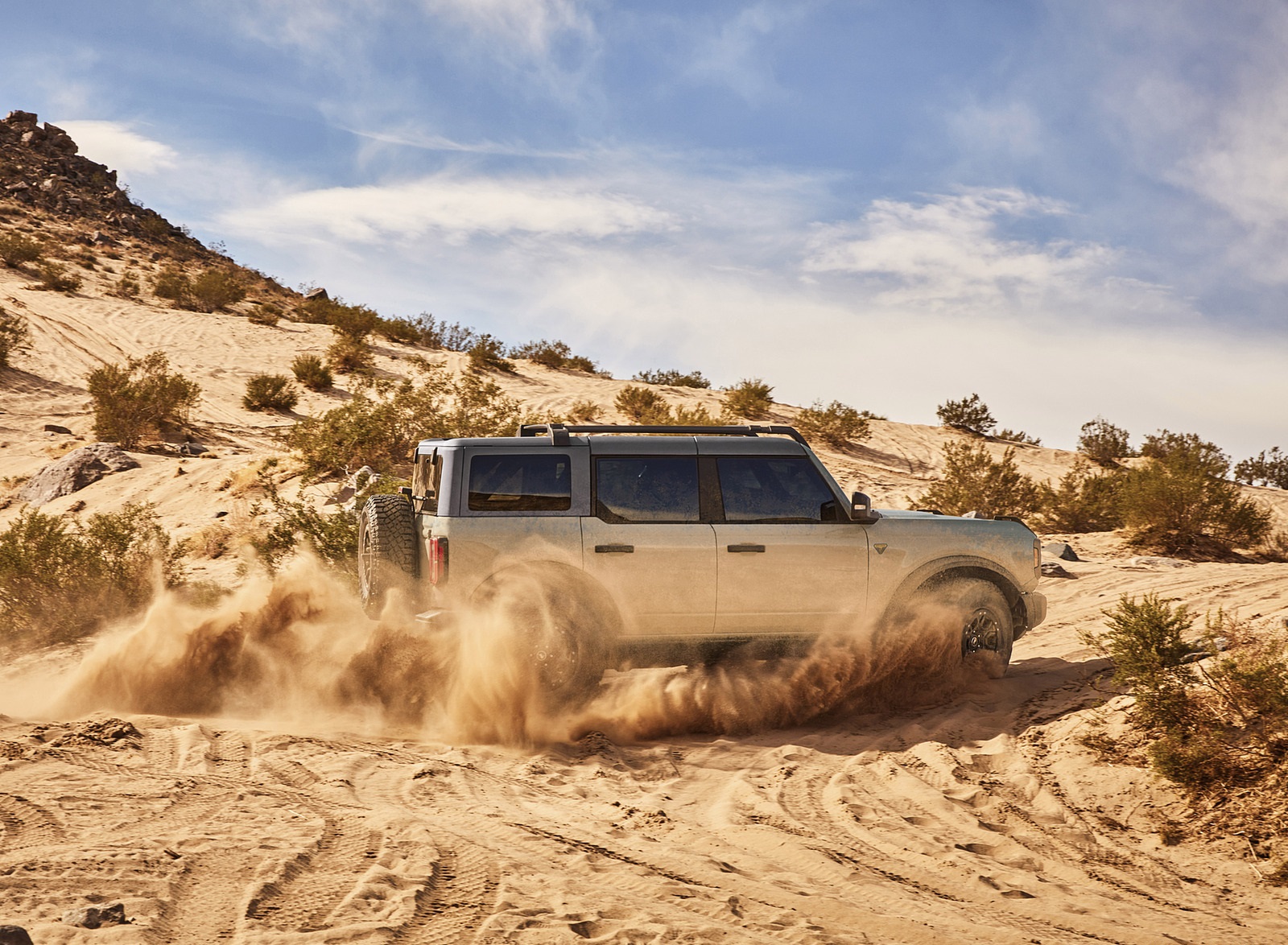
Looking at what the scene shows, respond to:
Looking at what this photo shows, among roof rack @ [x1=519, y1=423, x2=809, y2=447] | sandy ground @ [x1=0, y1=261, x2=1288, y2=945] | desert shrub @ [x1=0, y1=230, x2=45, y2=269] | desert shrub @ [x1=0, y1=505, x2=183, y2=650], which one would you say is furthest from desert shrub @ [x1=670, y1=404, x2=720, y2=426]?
desert shrub @ [x1=0, y1=230, x2=45, y2=269]

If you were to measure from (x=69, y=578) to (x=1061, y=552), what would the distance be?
38.5 ft

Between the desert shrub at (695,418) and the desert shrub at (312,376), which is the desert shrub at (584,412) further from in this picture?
the desert shrub at (312,376)

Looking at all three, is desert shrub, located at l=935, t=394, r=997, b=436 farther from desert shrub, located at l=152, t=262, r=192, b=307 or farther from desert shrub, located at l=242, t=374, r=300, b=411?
desert shrub, located at l=152, t=262, r=192, b=307

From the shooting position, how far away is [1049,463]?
888 inches

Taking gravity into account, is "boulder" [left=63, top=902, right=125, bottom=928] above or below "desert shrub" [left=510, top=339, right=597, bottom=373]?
below

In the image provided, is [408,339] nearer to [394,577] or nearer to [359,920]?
[394,577]

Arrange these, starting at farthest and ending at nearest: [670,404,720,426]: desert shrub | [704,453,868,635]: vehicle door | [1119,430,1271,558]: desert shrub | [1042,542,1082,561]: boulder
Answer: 1. [670,404,720,426]: desert shrub
2. [1119,430,1271,558]: desert shrub
3. [1042,542,1082,561]: boulder
4. [704,453,868,635]: vehicle door

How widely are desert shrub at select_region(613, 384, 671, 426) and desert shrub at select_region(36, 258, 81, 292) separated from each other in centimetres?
2414

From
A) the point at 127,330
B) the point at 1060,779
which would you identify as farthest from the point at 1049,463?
the point at 127,330

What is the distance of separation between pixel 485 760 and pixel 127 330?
29.8m

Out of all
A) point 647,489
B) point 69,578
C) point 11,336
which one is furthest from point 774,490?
point 11,336

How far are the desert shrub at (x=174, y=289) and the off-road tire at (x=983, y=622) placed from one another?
124 ft

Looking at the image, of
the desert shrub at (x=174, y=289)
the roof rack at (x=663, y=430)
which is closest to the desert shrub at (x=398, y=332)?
the desert shrub at (x=174, y=289)

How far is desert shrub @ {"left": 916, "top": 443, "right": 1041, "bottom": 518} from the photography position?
14984 mm
